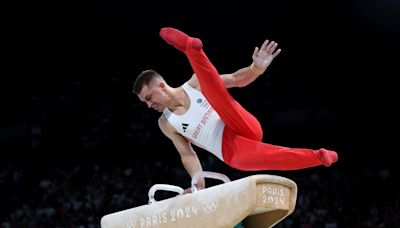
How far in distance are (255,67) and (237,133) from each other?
0.48 m

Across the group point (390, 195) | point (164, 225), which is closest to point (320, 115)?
point (390, 195)

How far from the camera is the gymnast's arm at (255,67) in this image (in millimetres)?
4336

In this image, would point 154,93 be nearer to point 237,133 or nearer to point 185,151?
point 185,151

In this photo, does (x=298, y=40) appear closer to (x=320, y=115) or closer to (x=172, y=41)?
(x=320, y=115)

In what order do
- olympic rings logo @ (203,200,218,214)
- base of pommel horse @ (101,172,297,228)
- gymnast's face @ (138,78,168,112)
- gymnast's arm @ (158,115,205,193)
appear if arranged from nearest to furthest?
1. base of pommel horse @ (101,172,297,228)
2. olympic rings logo @ (203,200,218,214)
3. gymnast's face @ (138,78,168,112)
4. gymnast's arm @ (158,115,205,193)

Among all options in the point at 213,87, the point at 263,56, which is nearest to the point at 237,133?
the point at 213,87

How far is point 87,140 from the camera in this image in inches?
492

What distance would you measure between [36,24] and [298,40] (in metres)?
5.62

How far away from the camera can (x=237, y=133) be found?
4289 mm

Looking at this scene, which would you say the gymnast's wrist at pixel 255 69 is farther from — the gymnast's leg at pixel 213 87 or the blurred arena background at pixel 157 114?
the blurred arena background at pixel 157 114

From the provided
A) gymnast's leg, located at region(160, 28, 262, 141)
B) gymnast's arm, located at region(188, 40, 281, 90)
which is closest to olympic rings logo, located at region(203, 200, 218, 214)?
gymnast's leg, located at region(160, 28, 262, 141)

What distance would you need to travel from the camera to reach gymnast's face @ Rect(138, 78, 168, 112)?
14.2 ft

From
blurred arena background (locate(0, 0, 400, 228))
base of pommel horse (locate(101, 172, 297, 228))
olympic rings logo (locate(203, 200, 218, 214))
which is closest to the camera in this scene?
base of pommel horse (locate(101, 172, 297, 228))

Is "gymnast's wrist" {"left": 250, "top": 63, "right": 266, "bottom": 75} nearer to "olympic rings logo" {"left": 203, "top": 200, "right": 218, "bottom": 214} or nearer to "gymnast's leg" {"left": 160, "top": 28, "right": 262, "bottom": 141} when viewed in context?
"gymnast's leg" {"left": 160, "top": 28, "right": 262, "bottom": 141}
